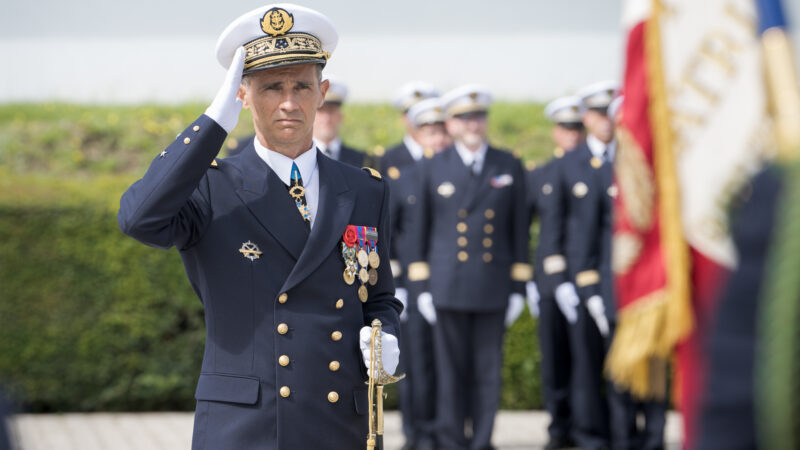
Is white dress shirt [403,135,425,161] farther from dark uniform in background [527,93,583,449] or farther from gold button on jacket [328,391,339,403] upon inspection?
gold button on jacket [328,391,339,403]

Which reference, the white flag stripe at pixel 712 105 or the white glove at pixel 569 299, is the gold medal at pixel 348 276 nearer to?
the white flag stripe at pixel 712 105

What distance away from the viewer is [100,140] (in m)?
12.2

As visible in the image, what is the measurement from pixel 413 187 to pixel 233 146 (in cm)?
151

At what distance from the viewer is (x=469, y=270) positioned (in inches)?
283

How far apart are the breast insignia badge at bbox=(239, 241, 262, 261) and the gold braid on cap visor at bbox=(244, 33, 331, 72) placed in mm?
525

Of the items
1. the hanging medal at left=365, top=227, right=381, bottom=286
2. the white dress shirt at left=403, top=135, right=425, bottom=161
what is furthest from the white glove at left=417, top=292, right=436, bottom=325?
the hanging medal at left=365, top=227, right=381, bottom=286

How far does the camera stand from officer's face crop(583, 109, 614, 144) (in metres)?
7.74

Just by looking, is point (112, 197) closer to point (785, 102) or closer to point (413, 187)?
point (413, 187)

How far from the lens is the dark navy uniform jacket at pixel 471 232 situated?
23.5ft

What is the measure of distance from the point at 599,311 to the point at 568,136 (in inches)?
95.7

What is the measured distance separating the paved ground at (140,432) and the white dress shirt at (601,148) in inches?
85.8

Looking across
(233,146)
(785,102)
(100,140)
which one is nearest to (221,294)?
(785,102)

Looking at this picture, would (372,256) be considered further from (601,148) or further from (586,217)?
(601,148)

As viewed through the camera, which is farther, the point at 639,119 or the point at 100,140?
the point at 100,140
